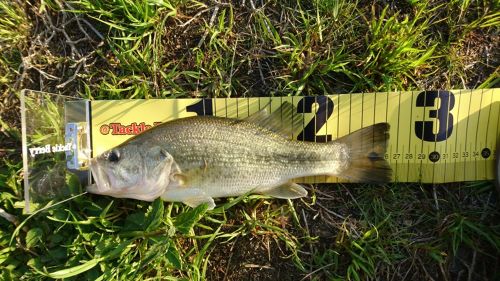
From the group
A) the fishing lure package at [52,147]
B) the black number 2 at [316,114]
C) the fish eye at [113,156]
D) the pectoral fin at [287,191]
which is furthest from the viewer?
the black number 2 at [316,114]

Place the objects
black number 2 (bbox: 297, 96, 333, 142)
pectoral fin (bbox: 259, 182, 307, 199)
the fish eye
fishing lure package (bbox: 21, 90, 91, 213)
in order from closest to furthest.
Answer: the fish eye → fishing lure package (bbox: 21, 90, 91, 213) → pectoral fin (bbox: 259, 182, 307, 199) → black number 2 (bbox: 297, 96, 333, 142)

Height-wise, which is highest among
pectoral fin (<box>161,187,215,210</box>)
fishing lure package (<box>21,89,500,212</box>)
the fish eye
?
fishing lure package (<box>21,89,500,212</box>)

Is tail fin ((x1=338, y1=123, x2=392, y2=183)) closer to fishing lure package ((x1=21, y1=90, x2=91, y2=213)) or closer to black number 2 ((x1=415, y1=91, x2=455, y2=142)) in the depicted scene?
black number 2 ((x1=415, y1=91, x2=455, y2=142))

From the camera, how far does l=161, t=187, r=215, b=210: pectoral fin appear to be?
3264mm

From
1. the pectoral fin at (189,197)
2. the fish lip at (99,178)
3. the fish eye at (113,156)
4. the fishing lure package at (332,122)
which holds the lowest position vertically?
the pectoral fin at (189,197)

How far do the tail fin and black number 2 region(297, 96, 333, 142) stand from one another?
26cm

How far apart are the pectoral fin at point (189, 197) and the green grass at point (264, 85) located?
0.57ft

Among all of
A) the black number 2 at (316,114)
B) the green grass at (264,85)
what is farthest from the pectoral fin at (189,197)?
the black number 2 at (316,114)

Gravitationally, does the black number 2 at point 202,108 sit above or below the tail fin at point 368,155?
above

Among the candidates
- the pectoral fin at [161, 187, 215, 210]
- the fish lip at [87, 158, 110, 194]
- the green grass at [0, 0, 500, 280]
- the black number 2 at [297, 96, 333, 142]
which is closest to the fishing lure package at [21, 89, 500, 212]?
the black number 2 at [297, 96, 333, 142]

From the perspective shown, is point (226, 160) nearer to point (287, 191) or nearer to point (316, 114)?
point (287, 191)

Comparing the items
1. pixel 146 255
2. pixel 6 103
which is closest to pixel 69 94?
pixel 6 103

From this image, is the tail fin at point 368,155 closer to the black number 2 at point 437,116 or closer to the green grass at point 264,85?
the green grass at point 264,85

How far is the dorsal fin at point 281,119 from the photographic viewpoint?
11.2 ft
